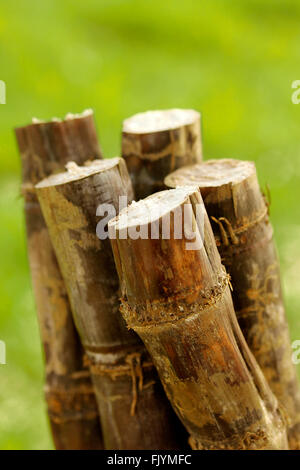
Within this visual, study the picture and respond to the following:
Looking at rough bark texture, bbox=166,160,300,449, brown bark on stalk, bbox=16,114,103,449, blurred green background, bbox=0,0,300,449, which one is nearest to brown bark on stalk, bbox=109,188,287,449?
rough bark texture, bbox=166,160,300,449

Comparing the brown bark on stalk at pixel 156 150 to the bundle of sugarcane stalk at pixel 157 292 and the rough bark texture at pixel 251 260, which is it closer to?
the bundle of sugarcane stalk at pixel 157 292

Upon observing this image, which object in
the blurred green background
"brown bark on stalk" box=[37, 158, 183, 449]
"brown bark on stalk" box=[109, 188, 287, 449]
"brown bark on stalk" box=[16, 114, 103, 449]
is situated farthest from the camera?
the blurred green background

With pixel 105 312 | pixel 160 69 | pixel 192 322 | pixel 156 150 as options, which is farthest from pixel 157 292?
pixel 160 69

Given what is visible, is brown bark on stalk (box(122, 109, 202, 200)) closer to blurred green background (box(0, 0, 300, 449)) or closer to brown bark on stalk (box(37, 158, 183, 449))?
brown bark on stalk (box(37, 158, 183, 449))

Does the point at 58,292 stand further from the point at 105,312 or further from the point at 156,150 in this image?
the point at 156,150

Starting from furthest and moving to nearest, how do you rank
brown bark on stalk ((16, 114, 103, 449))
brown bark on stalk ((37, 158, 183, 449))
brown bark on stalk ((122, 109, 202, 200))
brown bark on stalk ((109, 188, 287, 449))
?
1. brown bark on stalk ((16, 114, 103, 449))
2. brown bark on stalk ((122, 109, 202, 200))
3. brown bark on stalk ((37, 158, 183, 449))
4. brown bark on stalk ((109, 188, 287, 449))

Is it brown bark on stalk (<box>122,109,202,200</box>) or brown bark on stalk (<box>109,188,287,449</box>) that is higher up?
brown bark on stalk (<box>122,109,202,200</box>)
